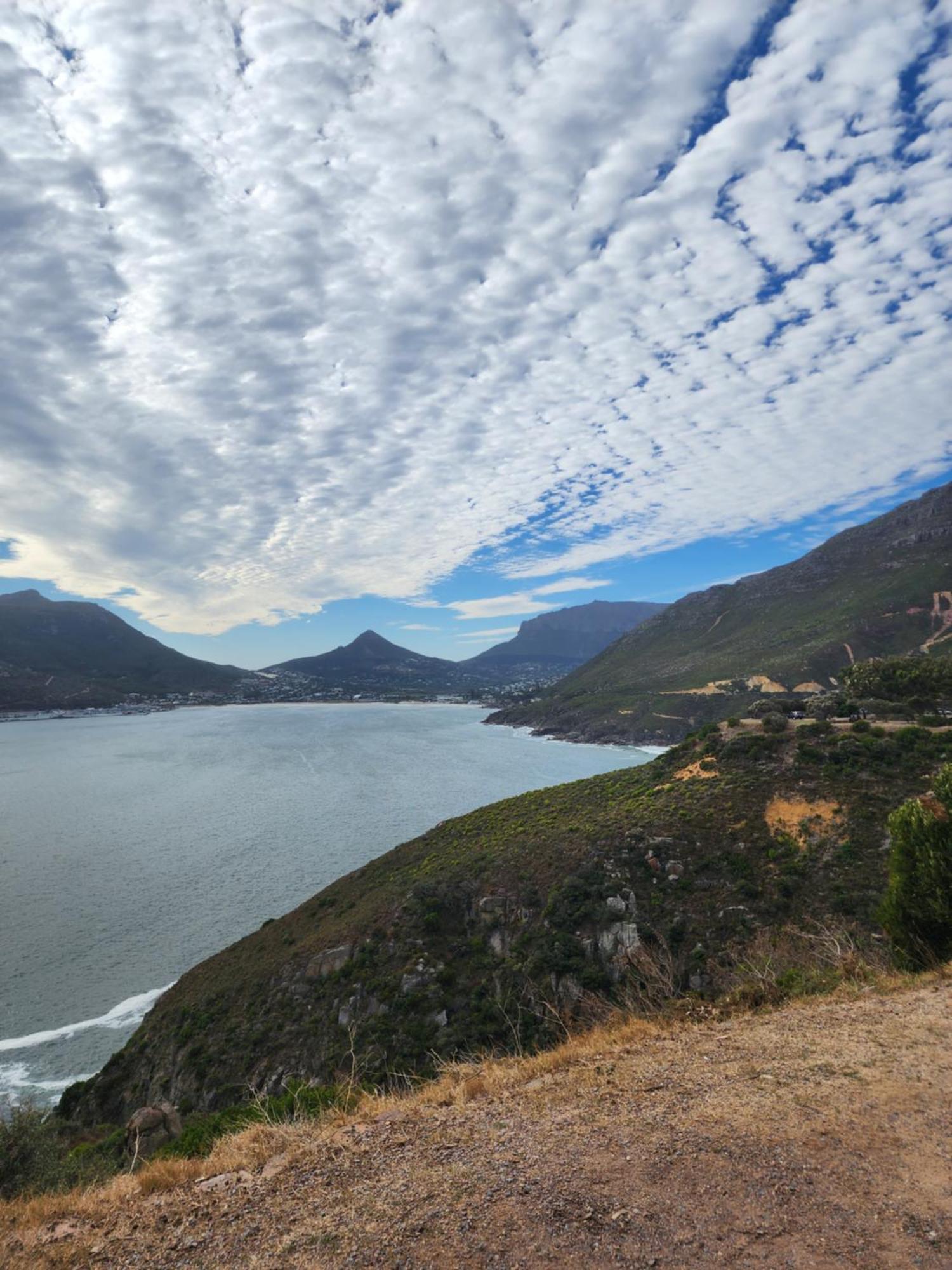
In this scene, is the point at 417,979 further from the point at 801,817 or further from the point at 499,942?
the point at 801,817

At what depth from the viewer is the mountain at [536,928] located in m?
20.6

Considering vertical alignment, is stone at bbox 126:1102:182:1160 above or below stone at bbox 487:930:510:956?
below

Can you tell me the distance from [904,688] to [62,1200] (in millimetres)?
54449

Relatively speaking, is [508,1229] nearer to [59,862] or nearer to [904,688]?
[904,688]

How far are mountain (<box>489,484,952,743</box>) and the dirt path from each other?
111990 mm

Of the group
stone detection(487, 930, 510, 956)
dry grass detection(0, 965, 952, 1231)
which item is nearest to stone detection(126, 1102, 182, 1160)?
dry grass detection(0, 965, 952, 1231)

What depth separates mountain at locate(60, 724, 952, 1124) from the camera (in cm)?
2056

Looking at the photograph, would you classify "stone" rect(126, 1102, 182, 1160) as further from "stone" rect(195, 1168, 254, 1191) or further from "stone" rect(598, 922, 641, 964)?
"stone" rect(598, 922, 641, 964)

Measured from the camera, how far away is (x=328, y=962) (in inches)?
994

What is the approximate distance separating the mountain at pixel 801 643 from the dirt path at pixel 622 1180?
111990 mm

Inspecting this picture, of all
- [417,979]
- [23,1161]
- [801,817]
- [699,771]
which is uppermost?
[699,771]

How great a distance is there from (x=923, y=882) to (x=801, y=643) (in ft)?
497

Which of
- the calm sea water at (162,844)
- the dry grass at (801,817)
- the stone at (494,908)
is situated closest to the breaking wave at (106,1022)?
the calm sea water at (162,844)

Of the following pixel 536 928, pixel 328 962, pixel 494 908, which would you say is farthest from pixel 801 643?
pixel 328 962
